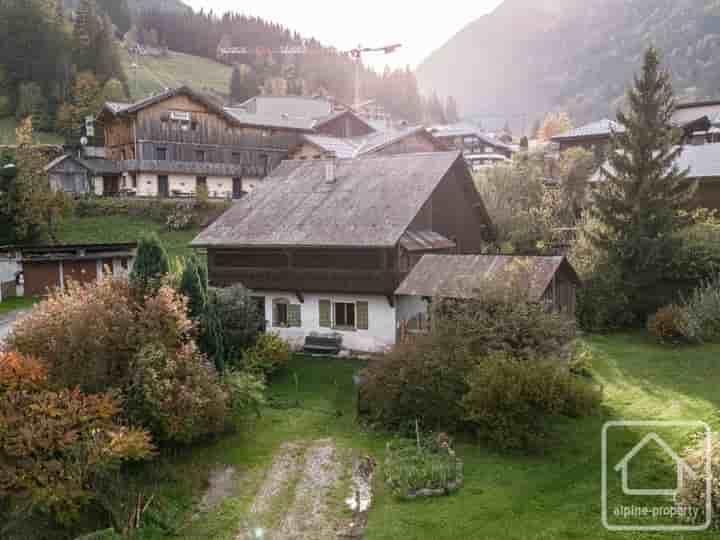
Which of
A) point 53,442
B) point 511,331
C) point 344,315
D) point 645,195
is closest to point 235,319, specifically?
point 344,315

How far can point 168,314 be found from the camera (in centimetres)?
1823

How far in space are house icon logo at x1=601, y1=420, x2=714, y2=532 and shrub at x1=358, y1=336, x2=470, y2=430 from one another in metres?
4.06

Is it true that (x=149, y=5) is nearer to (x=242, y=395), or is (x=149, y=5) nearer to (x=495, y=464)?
(x=242, y=395)

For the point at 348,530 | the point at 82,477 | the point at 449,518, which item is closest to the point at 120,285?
the point at 82,477

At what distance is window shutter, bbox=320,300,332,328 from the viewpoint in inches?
1060

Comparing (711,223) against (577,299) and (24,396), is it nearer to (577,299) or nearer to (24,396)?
(577,299)

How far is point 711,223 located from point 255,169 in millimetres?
39597

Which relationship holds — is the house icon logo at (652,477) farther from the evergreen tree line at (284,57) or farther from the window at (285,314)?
the evergreen tree line at (284,57)

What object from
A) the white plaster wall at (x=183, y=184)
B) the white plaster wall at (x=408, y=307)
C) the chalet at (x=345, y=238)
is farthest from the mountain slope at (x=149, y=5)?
the white plaster wall at (x=408, y=307)

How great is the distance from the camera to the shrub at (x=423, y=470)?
582 inches

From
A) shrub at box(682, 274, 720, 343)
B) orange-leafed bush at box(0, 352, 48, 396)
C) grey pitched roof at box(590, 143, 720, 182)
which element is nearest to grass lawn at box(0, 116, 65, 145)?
grey pitched roof at box(590, 143, 720, 182)

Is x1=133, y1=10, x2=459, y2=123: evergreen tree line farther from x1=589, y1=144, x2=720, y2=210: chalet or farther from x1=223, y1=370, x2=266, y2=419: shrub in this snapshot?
x1=223, y1=370, x2=266, y2=419: shrub

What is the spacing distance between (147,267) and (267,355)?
6.21 metres

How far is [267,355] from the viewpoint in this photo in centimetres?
2434
